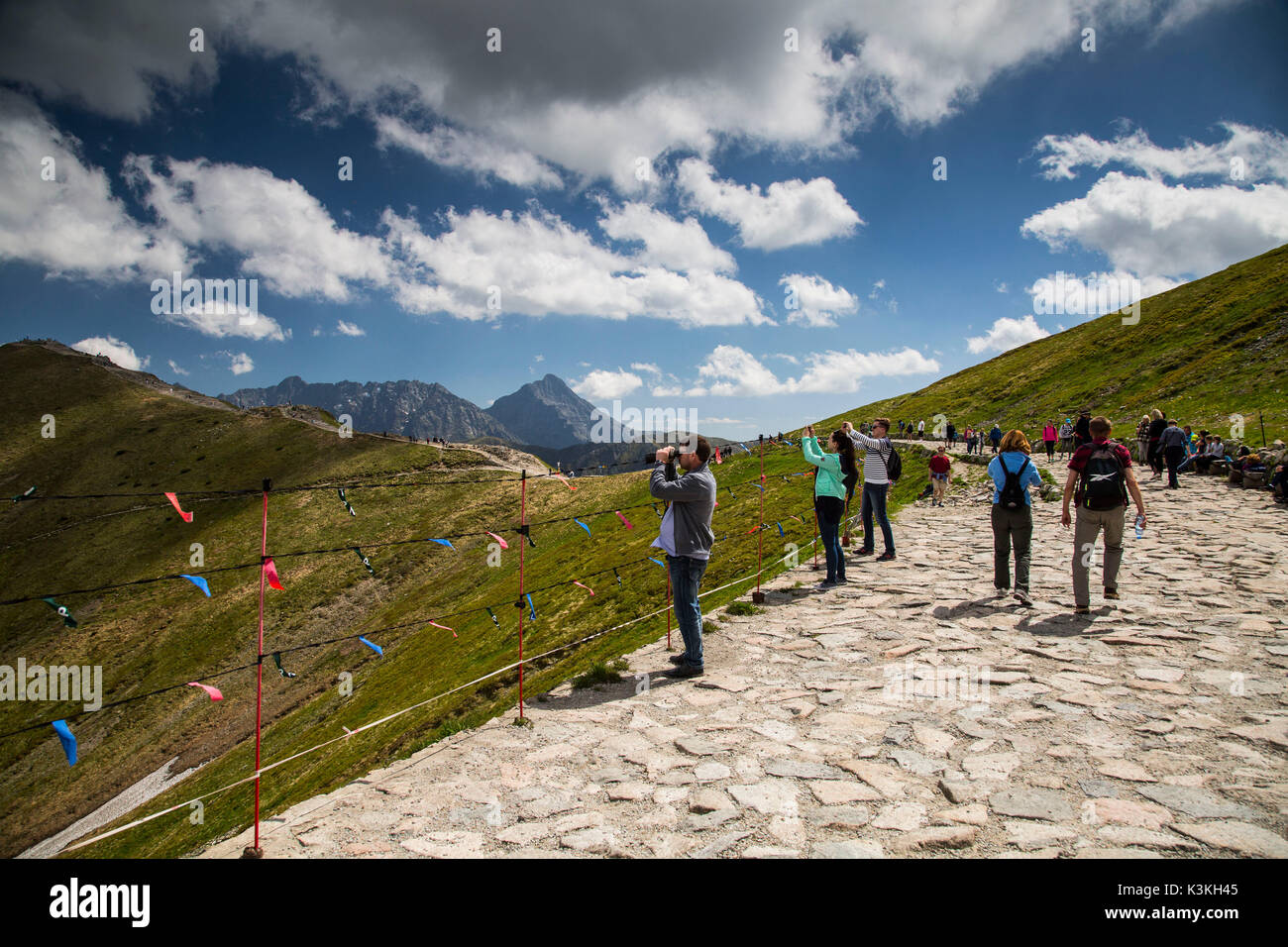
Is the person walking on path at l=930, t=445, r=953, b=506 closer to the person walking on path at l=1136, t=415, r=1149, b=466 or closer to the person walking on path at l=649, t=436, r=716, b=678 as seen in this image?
the person walking on path at l=1136, t=415, r=1149, b=466

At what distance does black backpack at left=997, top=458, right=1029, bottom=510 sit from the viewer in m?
11.0

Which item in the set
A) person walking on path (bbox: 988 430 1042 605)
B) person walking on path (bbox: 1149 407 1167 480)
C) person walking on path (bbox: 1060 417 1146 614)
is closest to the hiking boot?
person walking on path (bbox: 988 430 1042 605)

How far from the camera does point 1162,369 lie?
2579 inches

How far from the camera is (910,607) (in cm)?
1126

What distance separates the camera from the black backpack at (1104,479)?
1005cm

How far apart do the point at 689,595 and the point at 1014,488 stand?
6990 millimetres

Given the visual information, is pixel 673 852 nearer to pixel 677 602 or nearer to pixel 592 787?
pixel 592 787

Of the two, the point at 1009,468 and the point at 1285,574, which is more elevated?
the point at 1009,468

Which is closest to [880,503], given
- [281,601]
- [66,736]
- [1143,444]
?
[66,736]

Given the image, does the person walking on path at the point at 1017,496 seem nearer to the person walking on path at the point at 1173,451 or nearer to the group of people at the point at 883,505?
the group of people at the point at 883,505

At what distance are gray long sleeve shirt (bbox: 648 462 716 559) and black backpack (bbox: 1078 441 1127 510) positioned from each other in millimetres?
6945

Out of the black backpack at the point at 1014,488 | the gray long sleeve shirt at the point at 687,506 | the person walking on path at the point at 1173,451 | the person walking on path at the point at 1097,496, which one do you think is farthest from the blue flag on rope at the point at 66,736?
the person walking on path at the point at 1173,451
